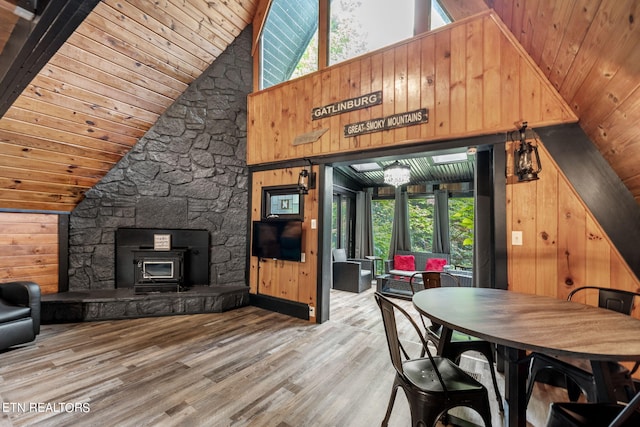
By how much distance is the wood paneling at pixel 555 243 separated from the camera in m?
2.27

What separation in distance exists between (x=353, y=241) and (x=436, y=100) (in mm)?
4831

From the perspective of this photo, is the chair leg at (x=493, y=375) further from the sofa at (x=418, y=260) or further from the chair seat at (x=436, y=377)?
the sofa at (x=418, y=260)

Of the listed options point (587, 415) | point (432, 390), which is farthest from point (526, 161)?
point (432, 390)

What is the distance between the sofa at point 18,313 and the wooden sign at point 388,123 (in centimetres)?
392

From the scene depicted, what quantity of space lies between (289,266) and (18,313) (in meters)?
2.87

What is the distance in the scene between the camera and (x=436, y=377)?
151cm

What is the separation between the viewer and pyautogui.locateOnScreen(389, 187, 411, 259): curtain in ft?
21.9

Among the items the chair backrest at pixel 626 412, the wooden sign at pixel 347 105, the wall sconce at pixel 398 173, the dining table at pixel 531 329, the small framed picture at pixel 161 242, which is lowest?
the chair backrest at pixel 626 412

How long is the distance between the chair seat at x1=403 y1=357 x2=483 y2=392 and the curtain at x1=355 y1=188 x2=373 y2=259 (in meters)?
5.49

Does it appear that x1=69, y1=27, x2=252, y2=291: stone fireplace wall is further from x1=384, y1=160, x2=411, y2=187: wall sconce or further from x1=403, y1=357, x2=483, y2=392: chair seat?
x1=403, y1=357, x2=483, y2=392: chair seat

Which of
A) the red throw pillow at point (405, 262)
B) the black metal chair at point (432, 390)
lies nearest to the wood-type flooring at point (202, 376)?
the black metal chair at point (432, 390)

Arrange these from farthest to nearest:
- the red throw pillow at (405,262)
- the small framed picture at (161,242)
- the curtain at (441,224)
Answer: the curtain at (441,224) → the red throw pillow at (405,262) → the small framed picture at (161,242)

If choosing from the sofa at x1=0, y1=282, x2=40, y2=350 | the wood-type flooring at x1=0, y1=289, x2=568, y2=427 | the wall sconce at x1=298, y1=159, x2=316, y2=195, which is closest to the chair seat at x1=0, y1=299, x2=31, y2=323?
the sofa at x1=0, y1=282, x2=40, y2=350

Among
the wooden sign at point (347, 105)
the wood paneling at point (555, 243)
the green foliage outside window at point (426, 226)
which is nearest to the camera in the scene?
the wood paneling at point (555, 243)
